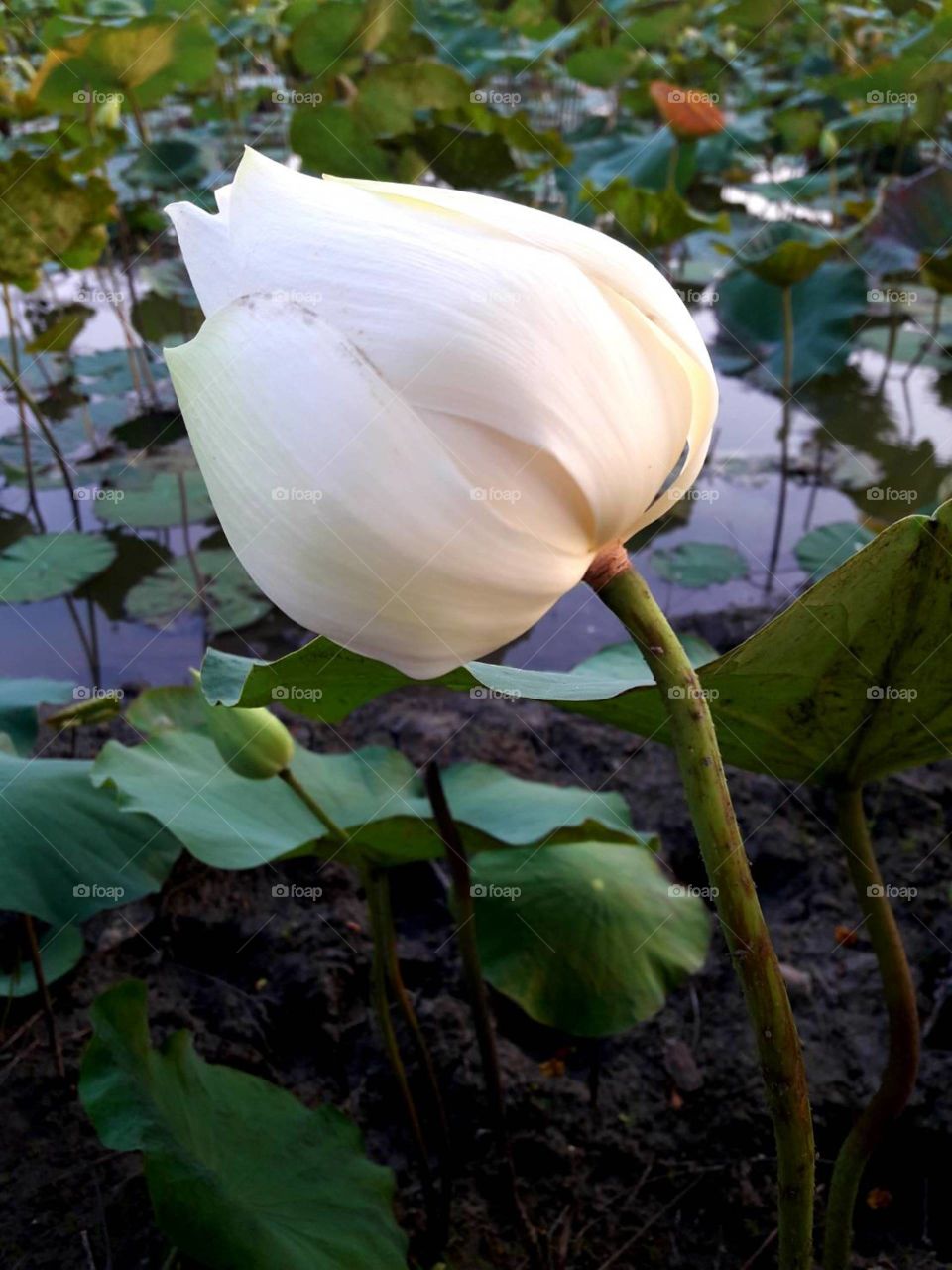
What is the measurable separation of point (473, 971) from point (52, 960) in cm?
45

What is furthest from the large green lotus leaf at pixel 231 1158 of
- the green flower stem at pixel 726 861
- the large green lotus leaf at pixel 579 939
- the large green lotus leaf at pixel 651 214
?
the large green lotus leaf at pixel 651 214

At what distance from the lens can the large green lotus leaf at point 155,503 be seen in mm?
2008

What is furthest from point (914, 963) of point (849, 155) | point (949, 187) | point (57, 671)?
point (849, 155)

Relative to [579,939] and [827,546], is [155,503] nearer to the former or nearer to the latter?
[827,546]

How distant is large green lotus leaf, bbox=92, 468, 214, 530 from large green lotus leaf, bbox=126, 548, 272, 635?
13 centimetres

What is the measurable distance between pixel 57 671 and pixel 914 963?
4.16ft

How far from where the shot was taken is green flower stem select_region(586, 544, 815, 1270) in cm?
37

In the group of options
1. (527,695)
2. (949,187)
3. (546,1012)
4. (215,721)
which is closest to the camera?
(527,695)

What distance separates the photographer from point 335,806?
0.92m

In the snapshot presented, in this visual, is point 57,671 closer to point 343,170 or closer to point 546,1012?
point 546,1012

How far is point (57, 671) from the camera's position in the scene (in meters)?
1.67
